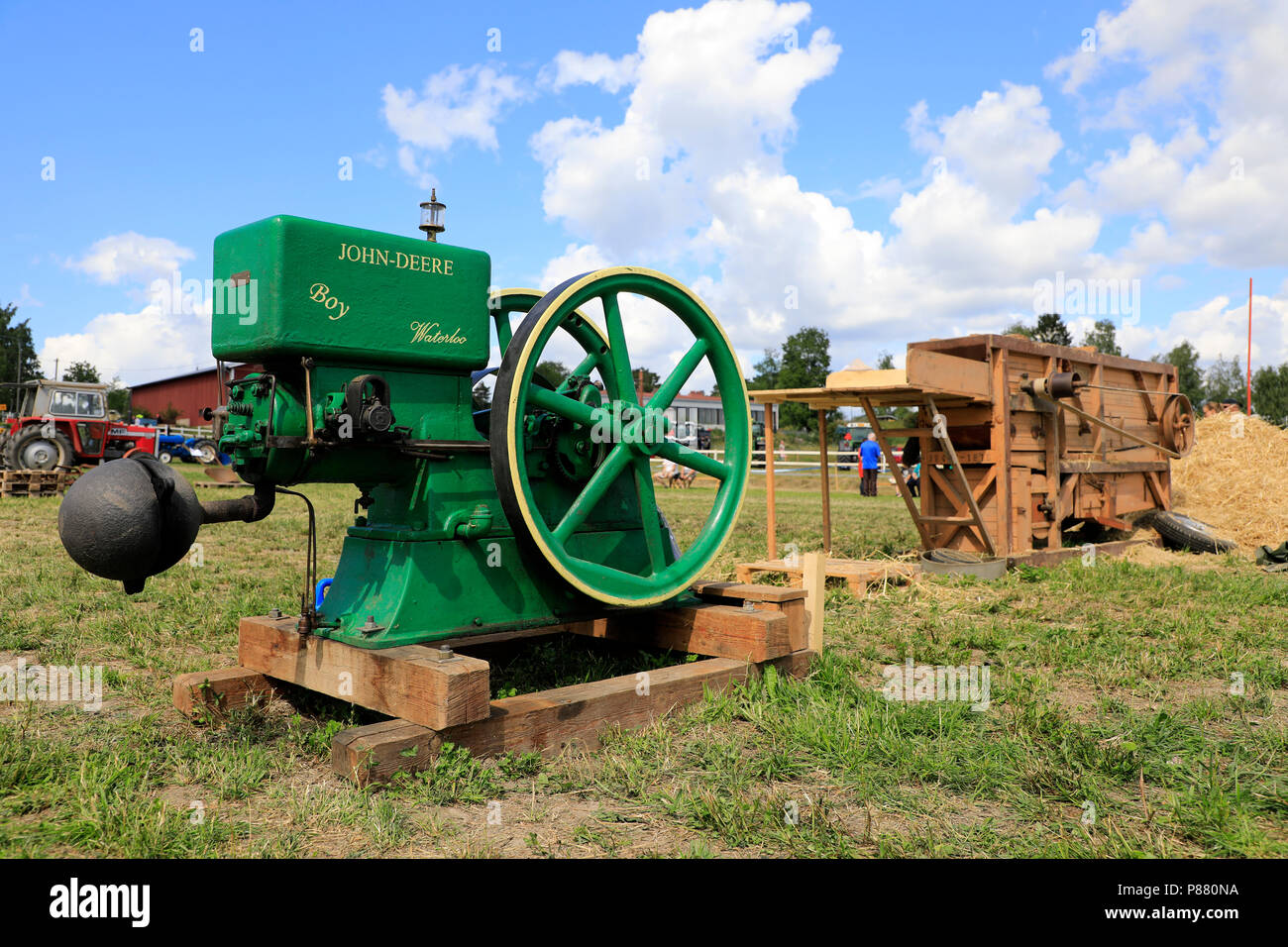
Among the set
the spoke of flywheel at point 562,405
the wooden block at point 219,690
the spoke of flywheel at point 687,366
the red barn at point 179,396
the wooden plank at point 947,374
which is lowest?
the wooden block at point 219,690

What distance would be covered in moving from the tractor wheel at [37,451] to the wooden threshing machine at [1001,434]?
16016 mm

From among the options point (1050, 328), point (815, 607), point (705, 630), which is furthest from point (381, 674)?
point (1050, 328)

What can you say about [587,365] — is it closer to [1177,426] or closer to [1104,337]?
[1177,426]

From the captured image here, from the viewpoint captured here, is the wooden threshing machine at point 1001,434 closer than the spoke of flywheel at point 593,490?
No

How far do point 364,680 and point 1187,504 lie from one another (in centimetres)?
991

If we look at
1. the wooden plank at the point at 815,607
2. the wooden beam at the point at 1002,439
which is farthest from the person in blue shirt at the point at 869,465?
the wooden plank at the point at 815,607

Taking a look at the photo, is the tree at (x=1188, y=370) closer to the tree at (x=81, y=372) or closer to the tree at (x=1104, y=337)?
the tree at (x=1104, y=337)

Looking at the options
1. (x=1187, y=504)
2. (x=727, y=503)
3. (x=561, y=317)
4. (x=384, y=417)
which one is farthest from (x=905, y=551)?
(x=384, y=417)

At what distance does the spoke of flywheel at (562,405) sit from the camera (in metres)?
3.56

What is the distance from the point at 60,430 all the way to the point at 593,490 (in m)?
18.7

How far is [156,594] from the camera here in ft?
20.4

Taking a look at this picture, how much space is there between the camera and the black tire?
864 centimetres

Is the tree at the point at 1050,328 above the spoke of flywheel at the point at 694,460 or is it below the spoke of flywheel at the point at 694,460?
above

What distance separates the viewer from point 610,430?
3795 mm
